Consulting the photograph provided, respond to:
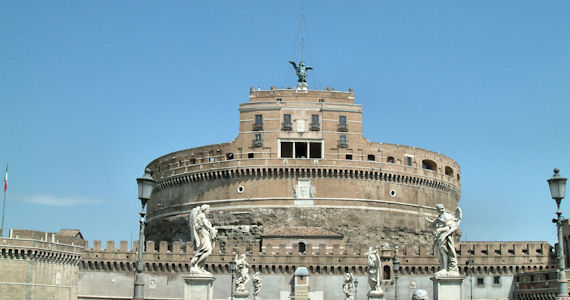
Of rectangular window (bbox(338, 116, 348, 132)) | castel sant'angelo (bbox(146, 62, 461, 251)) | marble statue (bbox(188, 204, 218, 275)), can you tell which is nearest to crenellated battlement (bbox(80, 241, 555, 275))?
castel sant'angelo (bbox(146, 62, 461, 251))

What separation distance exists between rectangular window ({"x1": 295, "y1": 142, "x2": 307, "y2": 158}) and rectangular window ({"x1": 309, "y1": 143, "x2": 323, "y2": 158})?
2.88ft

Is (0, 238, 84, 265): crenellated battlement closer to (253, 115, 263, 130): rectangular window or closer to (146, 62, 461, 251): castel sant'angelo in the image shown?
(146, 62, 461, 251): castel sant'angelo

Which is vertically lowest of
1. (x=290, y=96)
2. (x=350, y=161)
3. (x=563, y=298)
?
(x=563, y=298)

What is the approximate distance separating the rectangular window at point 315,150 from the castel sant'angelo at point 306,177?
113mm

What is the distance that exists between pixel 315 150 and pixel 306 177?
11.1 feet

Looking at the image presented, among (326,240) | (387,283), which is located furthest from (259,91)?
(387,283)

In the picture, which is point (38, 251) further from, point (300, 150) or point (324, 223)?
point (300, 150)

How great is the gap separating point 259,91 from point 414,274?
23.5 m

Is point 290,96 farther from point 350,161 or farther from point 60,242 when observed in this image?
point 60,242

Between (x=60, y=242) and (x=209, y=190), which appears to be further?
(x=209, y=190)

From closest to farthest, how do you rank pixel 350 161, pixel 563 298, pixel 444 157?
1. pixel 563 298
2. pixel 350 161
3. pixel 444 157

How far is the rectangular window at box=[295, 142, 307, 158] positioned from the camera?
7478 cm

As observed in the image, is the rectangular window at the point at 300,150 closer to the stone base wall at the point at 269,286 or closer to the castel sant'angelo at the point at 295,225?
the castel sant'angelo at the point at 295,225

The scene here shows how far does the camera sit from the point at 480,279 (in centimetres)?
6569
